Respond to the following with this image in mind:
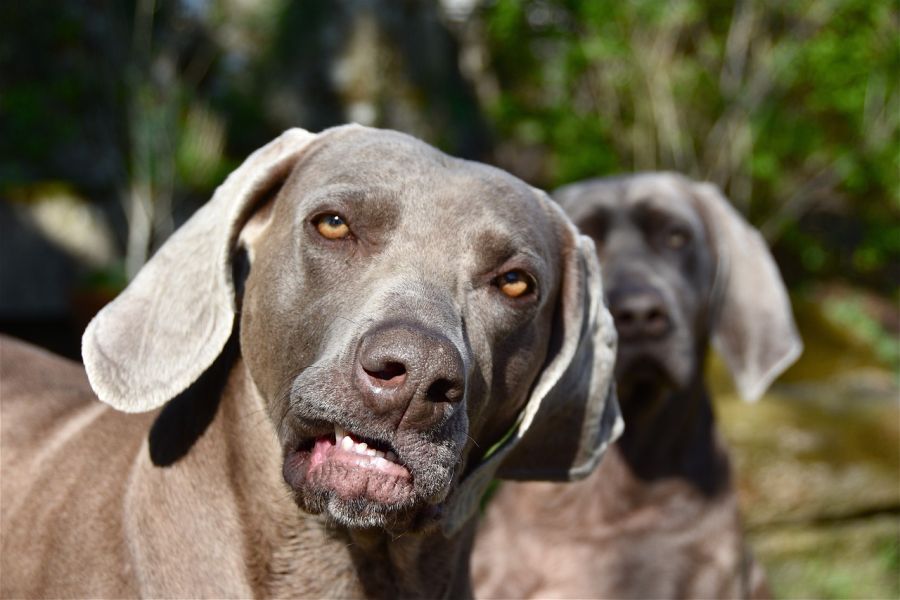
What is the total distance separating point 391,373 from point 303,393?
0.22 meters

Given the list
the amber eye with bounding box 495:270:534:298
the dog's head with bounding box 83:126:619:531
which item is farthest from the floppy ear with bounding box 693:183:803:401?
the amber eye with bounding box 495:270:534:298

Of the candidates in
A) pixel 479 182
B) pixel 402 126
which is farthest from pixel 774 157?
pixel 479 182

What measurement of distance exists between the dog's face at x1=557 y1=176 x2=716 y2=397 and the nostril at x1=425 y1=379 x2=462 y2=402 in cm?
189

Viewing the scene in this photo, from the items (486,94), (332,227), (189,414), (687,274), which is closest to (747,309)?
(687,274)

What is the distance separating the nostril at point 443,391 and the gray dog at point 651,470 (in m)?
1.87

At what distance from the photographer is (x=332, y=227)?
100 inches

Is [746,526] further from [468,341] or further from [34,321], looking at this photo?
[34,321]

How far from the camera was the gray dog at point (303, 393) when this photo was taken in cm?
229

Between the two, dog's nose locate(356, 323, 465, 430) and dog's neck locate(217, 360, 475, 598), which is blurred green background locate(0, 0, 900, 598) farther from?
dog's nose locate(356, 323, 465, 430)

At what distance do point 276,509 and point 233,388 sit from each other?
282mm

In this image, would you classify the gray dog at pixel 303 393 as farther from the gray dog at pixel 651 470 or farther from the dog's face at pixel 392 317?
the gray dog at pixel 651 470

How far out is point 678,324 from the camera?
409cm

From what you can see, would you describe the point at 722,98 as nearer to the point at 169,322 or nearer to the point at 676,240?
the point at 676,240

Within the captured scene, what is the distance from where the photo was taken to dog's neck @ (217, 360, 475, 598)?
2.53 meters
